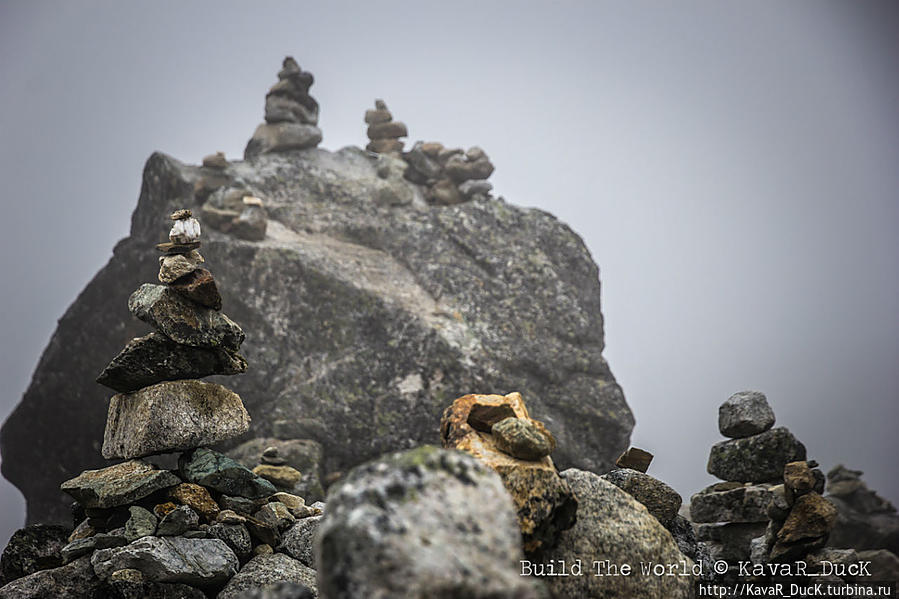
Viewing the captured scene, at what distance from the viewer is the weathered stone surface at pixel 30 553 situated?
23.4ft

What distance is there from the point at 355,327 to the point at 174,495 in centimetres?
1076

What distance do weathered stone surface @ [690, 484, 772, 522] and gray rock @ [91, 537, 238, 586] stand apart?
7427 mm

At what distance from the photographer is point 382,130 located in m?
24.5

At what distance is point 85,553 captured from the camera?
6.91m

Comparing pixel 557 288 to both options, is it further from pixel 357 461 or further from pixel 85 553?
pixel 85 553

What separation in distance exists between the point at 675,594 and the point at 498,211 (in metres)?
17.3

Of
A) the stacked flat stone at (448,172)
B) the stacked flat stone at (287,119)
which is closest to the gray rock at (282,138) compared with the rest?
the stacked flat stone at (287,119)

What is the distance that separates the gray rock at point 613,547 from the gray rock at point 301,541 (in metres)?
3.28

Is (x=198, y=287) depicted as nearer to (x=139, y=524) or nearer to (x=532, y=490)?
(x=139, y=524)

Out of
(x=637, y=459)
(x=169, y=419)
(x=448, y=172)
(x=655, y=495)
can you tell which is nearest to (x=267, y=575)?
(x=169, y=419)

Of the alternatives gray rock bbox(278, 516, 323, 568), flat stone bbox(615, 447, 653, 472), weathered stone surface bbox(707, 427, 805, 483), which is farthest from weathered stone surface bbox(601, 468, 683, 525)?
gray rock bbox(278, 516, 323, 568)

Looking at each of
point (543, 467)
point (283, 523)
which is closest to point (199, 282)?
point (283, 523)

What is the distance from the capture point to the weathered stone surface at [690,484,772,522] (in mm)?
9484

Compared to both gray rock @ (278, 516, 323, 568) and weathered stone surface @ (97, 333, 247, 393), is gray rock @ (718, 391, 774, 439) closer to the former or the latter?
gray rock @ (278, 516, 323, 568)
